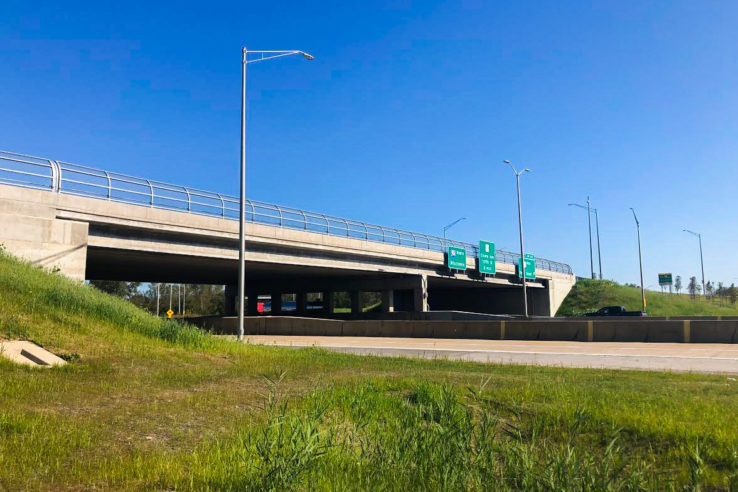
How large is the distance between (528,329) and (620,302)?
5503 cm

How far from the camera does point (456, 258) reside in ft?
173

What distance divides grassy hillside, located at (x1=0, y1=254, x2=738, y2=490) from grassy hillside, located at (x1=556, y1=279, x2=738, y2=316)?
66.3m

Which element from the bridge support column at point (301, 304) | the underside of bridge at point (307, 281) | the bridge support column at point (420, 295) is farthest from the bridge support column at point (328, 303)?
the bridge support column at point (420, 295)

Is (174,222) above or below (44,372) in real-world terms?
above

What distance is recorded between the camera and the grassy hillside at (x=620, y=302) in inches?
2859

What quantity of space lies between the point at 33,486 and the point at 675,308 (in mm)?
83052

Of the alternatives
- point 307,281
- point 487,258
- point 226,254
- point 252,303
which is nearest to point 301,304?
point 252,303

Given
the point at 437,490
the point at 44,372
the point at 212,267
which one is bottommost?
the point at 437,490

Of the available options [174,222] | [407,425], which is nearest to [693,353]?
[407,425]

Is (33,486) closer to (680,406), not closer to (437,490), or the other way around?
(437,490)

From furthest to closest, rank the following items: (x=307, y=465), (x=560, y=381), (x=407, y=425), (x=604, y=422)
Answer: (x=560, y=381)
(x=604, y=422)
(x=407, y=425)
(x=307, y=465)

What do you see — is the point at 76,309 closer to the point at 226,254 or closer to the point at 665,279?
the point at 226,254

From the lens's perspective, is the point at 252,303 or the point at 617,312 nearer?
the point at 617,312

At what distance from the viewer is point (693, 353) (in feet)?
58.3
